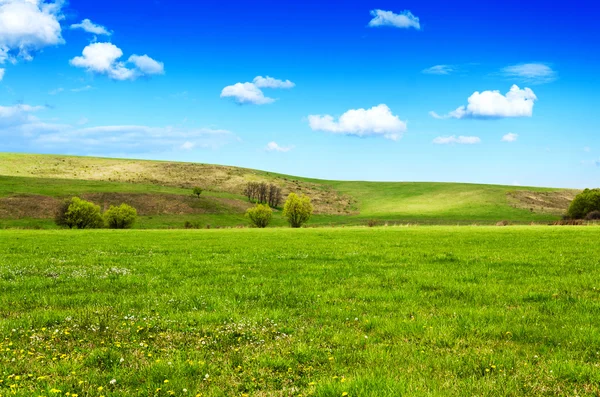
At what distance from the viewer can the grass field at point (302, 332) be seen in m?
7.41

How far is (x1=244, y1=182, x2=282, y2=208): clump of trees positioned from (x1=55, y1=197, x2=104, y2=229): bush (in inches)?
2989

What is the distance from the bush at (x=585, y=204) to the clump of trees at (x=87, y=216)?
385ft

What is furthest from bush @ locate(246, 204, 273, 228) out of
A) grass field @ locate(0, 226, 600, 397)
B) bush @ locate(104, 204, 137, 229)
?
grass field @ locate(0, 226, 600, 397)

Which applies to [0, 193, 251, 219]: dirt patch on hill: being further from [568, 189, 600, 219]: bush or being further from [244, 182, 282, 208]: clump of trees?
[568, 189, 600, 219]: bush

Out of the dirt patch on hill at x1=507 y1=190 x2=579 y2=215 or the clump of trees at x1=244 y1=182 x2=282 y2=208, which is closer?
the dirt patch on hill at x1=507 y1=190 x2=579 y2=215

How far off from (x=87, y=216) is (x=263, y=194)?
83.3 metres

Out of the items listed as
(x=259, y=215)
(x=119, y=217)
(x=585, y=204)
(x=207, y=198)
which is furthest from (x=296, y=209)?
(x=585, y=204)

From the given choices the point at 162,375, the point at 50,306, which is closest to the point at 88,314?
the point at 50,306

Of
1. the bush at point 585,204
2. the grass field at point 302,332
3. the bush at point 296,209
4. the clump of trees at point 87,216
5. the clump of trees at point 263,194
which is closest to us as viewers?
the grass field at point 302,332

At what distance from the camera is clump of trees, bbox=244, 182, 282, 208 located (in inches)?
6309

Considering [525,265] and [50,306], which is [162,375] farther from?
[525,265]

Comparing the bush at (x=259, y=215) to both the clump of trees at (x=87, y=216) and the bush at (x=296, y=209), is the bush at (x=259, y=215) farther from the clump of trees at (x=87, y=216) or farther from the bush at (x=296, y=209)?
the clump of trees at (x=87, y=216)

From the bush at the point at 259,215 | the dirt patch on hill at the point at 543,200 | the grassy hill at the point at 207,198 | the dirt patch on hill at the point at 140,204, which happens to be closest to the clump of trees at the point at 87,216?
the grassy hill at the point at 207,198

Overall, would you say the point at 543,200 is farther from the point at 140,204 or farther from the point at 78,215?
the point at 78,215
